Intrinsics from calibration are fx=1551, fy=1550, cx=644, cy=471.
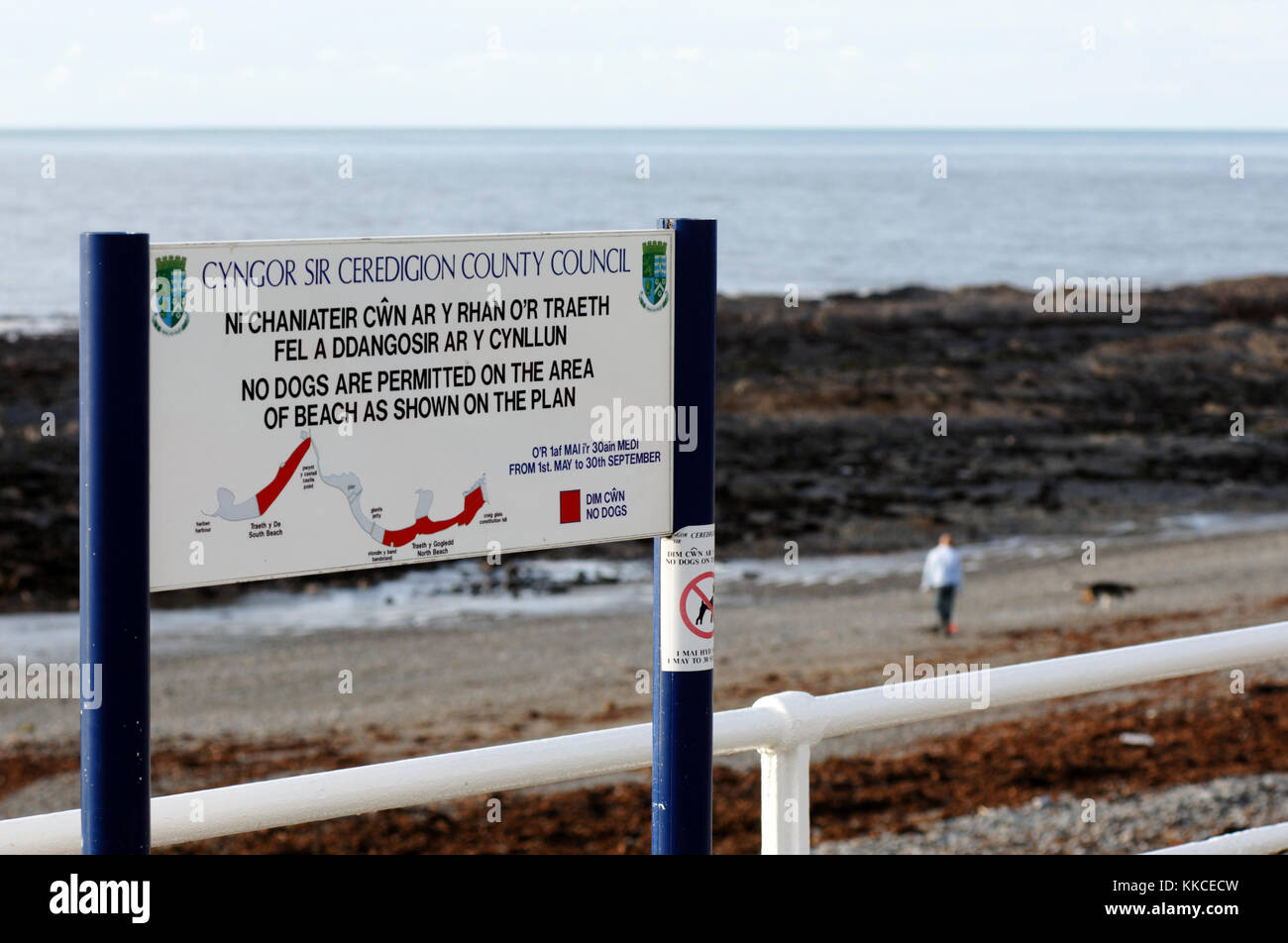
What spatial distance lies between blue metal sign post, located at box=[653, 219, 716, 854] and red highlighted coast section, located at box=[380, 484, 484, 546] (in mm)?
481

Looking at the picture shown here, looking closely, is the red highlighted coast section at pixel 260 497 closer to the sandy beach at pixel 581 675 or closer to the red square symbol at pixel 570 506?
the red square symbol at pixel 570 506

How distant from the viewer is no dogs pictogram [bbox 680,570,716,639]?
368 cm

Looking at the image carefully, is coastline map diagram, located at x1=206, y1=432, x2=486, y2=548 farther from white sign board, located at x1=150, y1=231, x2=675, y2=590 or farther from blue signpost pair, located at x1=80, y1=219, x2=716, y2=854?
blue signpost pair, located at x1=80, y1=219, x2=716, y2=854

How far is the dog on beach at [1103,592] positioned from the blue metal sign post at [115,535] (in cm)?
1813

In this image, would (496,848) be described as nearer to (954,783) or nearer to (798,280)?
(954,783)

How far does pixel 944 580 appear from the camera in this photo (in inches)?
731

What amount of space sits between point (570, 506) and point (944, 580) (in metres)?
15.6

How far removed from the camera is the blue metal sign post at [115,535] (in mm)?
2799
